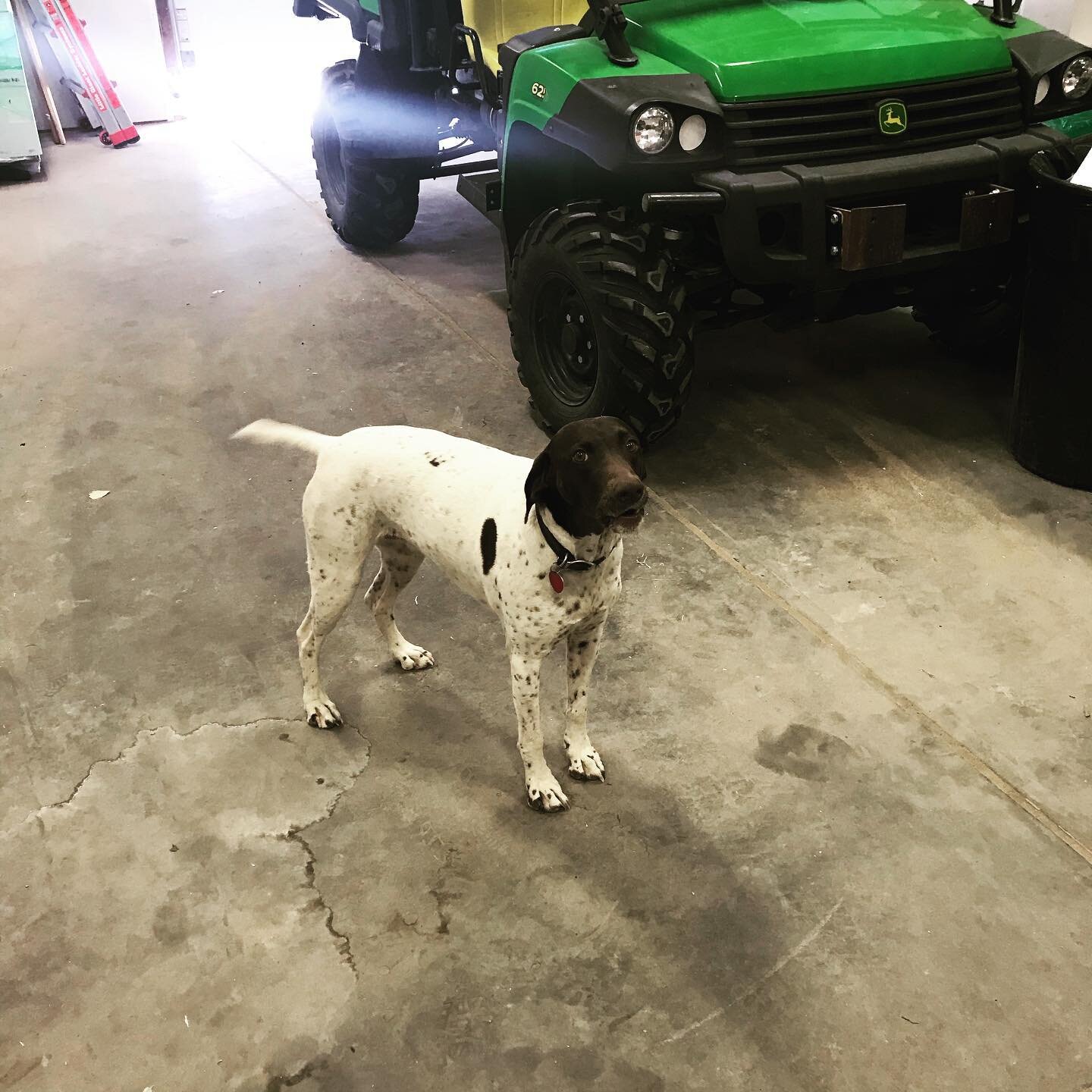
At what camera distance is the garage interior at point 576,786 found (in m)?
2.08

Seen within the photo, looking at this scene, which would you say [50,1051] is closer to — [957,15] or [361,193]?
[957,15]

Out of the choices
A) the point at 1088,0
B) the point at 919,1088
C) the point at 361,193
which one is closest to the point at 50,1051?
the point at 919,1088

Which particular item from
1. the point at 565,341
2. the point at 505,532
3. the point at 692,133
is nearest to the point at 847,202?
the point at 692,133

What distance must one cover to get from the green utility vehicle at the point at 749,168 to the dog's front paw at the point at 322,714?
1475mm

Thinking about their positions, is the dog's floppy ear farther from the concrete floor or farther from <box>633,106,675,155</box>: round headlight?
<box>633,106,675,155</box>: round headlight

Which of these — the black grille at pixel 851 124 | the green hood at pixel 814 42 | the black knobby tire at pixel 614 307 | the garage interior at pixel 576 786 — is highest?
the green hood at pixel 814 42

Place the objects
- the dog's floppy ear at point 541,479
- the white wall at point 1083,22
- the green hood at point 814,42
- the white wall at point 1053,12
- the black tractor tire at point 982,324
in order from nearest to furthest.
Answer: the dog's floppy ear at point 541,479 < the green hood at point 814,42 < the black tractor tire at point 982,324 < the white wall at point 1083,22 < the white wall at point 1053,12

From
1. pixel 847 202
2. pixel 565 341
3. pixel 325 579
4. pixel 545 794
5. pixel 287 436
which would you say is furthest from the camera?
pixel 565 341

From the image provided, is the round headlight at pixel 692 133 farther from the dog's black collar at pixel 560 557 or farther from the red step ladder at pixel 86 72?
the red step ladder at pixel 86 72

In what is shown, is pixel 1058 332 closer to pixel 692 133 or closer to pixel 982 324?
pixel 982 324

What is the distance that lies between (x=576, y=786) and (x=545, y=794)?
0.11m

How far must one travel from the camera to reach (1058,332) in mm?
3604

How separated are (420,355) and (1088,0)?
10.9ft

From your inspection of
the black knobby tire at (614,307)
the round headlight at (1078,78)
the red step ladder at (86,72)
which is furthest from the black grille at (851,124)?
the red step ladder at (86,72)
